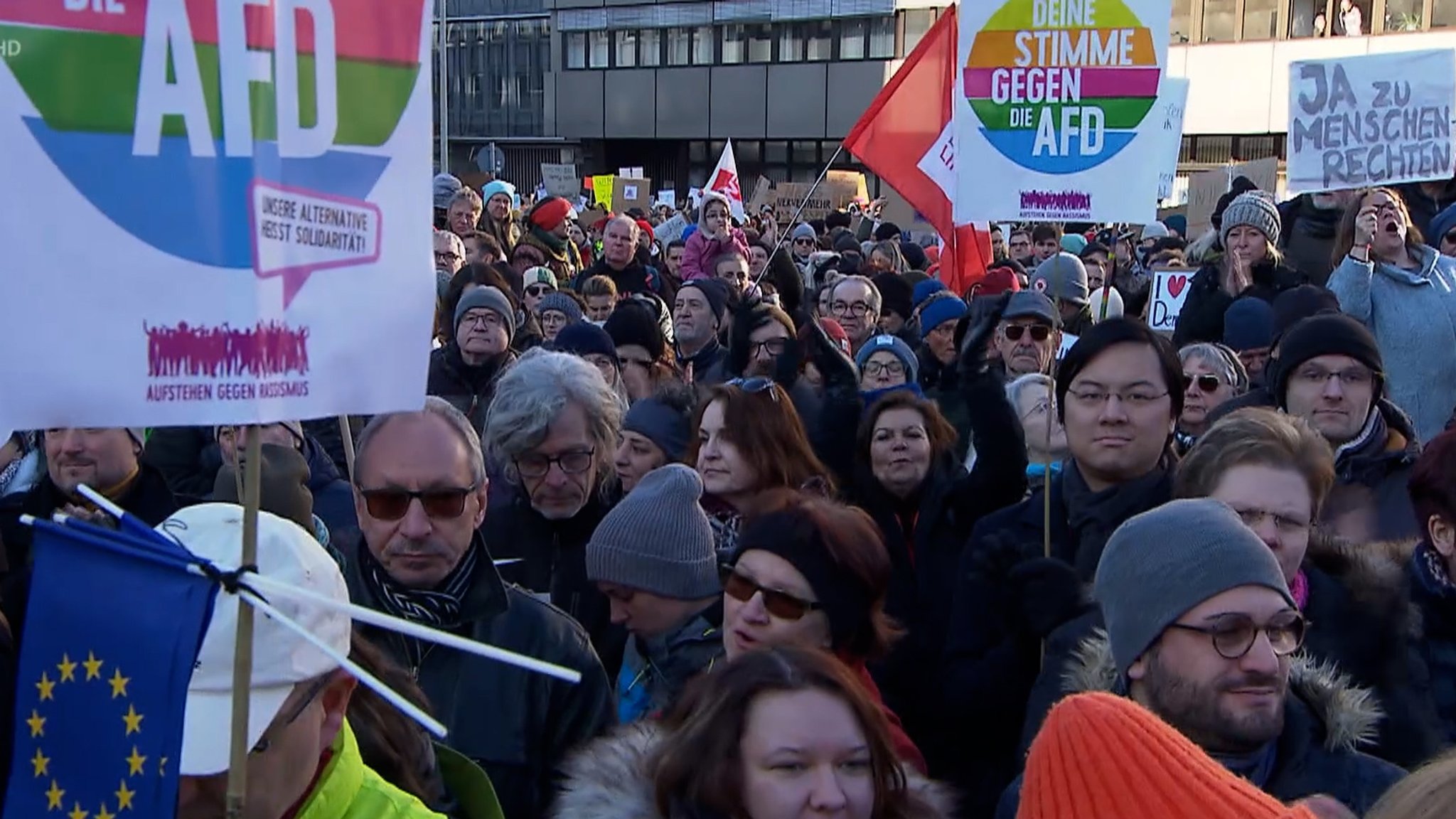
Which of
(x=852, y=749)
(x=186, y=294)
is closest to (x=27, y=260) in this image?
(x=186, y=294)

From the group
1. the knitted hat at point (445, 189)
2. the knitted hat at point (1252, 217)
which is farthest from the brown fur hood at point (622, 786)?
the knitted hat at point (445, 189)

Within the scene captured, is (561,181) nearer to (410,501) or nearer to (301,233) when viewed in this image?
(410,501)

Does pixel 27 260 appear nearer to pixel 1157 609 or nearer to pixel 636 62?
pixel 1157 609

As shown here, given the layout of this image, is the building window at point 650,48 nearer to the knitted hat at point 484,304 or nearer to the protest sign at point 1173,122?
the protest sign at point 1173,122

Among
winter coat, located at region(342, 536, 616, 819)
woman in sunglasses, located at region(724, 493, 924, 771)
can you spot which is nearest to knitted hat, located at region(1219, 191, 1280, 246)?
woman in sunglasses, located at region(724, 493, 924, 771)

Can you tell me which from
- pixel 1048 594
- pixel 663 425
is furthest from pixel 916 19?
pixel 1048 594

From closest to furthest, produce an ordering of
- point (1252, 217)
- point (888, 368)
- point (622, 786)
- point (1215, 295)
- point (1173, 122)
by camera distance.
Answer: point (622, 786) < point (888, 368) < point (1215, 295) < point (1252, 217) < point (1173, 122)

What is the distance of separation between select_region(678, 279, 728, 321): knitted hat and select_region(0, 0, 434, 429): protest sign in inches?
214

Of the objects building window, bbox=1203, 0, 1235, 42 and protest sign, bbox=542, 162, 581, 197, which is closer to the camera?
protest sign, bbox=542, 162, 581, 197

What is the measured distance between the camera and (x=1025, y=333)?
6.23 meters

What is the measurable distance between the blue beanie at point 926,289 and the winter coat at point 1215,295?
147cm

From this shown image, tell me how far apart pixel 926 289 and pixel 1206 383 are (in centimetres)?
407

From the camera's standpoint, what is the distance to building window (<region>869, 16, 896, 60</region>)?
117ft

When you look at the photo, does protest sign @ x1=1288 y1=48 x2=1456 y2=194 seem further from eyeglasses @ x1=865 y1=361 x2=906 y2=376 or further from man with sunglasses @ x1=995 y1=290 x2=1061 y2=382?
eyeglasses @ x1=865 y1=361 x2=906 y2=376
